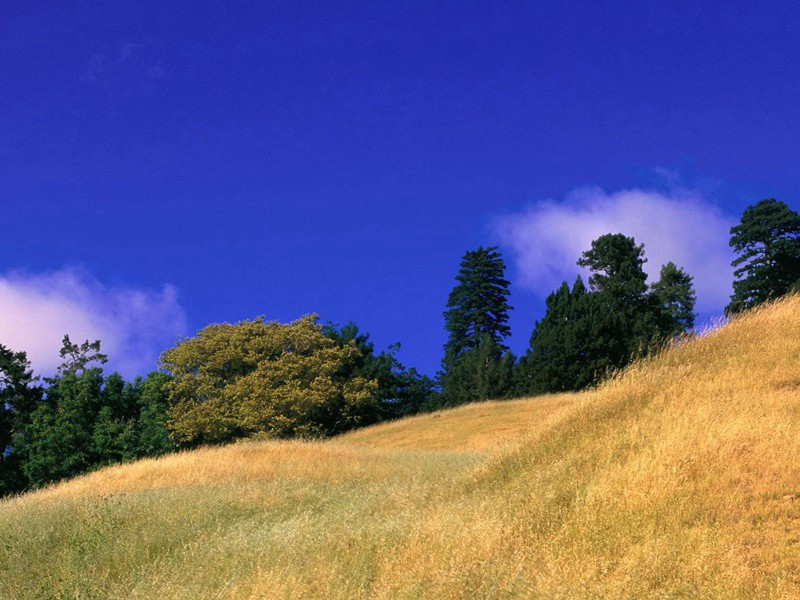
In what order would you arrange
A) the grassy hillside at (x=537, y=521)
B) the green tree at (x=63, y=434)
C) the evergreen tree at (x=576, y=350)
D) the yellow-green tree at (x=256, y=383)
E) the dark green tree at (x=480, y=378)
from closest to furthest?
the grassy hillside at (x=537, y=521)
the yellow-green tree at (x=256, y=383)
the evergreen tree at (x=576, y=350)
the green tree at (x=63, y=434)
the dark green tree at (x=480, y=378)

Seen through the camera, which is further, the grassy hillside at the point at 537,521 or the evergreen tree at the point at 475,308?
the evergreen tree at the point at 475,308

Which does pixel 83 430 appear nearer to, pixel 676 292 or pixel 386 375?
pixel 386 375

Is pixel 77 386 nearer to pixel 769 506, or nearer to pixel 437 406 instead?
pixel 437 406

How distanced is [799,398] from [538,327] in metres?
36.4

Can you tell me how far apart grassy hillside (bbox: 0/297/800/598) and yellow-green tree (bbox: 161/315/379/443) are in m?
22.5

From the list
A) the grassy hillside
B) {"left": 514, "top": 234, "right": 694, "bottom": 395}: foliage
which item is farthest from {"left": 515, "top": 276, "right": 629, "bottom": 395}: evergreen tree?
the grassy hillside

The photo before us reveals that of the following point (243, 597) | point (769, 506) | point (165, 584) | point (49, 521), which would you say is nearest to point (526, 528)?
point (769, 506)

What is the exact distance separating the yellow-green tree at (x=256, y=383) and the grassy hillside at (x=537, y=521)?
22.5 m

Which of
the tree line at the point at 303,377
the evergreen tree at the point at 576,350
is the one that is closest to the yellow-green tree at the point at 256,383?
the tree line at the point at 303,377

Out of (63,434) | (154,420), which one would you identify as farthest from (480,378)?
(63,434)

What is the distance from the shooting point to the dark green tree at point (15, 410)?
4609 centimetres

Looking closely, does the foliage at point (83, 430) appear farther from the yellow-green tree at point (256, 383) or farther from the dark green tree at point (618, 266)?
the dark green tree at point (618, 266)

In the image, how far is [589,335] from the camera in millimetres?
44188

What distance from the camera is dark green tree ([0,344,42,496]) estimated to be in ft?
151
